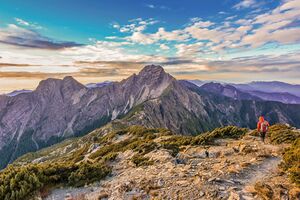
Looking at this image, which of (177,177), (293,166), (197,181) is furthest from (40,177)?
(293,166)

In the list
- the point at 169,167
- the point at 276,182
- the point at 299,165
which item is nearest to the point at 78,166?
the point at 169,167

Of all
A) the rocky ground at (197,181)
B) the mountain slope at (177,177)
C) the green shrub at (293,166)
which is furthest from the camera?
the green shrub at (293,166)

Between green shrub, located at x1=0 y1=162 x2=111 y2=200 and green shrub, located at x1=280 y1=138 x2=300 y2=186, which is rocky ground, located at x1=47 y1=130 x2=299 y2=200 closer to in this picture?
green shrub, located at x1=280 y1=138 x2=300 y2=186

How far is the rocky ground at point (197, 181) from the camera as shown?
49.0 feet

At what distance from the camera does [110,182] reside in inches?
776

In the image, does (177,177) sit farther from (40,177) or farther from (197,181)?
(40,177)

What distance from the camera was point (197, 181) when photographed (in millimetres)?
16719

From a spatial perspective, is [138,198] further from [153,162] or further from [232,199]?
[153,162]

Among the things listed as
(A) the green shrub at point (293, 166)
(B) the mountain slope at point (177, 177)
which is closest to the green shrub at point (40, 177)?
(B) the mountain slope at point (177, 177)

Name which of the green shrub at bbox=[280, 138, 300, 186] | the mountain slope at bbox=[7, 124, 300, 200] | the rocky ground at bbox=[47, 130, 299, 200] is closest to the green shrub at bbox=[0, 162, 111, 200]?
the mountain slope at bbox=[7, 124, 300, 200]

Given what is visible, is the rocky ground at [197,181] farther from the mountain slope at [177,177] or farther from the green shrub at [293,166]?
the green shrub at [293,166]

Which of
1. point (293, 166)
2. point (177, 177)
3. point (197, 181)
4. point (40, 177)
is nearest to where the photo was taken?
point (197, 181)

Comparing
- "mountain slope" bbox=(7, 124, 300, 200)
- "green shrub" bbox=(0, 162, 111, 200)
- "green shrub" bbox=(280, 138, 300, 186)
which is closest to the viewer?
"mountain slope" bbox=(7, 124, 300, 200)

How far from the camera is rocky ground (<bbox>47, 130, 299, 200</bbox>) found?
49.0ft
